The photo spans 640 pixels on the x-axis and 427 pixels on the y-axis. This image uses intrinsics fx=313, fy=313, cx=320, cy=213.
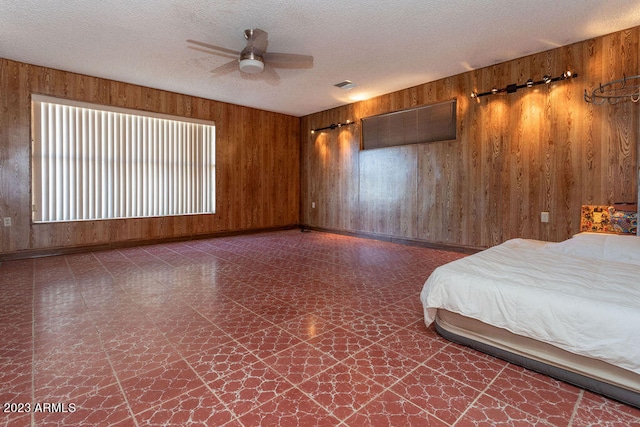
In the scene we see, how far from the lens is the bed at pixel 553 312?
58.1 inches

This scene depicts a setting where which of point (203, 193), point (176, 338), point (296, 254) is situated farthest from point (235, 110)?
point (176, 338)

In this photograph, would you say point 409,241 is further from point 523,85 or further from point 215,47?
point 215,47

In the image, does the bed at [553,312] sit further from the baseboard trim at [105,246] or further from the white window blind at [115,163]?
the white window blind at [115,163]

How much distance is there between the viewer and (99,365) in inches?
71.3

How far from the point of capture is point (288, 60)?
4.22 metres

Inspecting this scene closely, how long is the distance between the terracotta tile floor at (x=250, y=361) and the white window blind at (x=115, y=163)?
1847 millimetres

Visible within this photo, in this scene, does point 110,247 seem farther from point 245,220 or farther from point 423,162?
point 423,162

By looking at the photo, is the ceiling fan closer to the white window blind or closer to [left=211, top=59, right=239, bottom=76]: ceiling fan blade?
[left=211, top=59, right=239, bottom=76]: ceiling fan blade

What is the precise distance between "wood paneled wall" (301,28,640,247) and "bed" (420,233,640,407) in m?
1.68

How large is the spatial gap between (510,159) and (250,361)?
436cm

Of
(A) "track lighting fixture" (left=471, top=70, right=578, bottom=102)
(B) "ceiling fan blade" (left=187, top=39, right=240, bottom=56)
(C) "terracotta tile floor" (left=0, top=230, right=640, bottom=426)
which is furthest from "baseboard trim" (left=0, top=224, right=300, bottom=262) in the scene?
(A) "track lighting fixture" (left=471, top=70, right=578, bottom=102)

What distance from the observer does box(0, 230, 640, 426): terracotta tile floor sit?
143cm

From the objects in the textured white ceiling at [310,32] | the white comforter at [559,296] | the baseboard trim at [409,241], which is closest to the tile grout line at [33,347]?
the white comforter at [559,296]

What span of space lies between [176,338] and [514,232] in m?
4.41
